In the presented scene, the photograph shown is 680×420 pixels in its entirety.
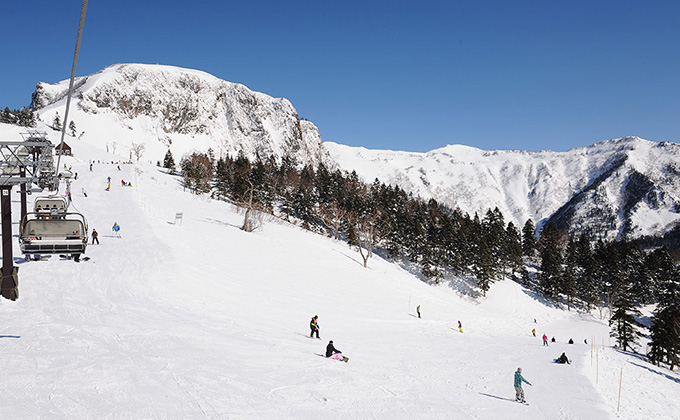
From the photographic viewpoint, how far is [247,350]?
14.0 metres

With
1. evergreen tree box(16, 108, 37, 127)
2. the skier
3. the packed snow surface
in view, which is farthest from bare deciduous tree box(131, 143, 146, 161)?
the skier

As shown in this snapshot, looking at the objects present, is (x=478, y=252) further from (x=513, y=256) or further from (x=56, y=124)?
(x=56, y=124)

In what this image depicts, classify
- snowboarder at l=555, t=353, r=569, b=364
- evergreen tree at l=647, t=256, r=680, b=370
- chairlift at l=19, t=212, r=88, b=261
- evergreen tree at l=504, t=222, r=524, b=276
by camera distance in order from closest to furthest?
chairlift at l=19, t=212, r=88, b=261 → snowboarder at l=555, t=353, r=569, b=364 → evergreen tree at l=647, t=256, r=680, b=370 → evergreen tree at l=504, t=222, r=524, b=276

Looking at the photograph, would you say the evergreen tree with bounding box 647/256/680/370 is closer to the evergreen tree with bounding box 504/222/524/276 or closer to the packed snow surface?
the packed snow surface

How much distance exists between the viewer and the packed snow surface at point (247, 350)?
943 cm

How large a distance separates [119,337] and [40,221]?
6.53m

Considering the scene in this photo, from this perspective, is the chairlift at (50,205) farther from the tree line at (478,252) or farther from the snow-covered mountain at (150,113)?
the snow-covered mountain at (150,113)

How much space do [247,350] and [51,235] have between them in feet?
30.8

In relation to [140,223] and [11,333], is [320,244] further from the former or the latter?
[11,333]

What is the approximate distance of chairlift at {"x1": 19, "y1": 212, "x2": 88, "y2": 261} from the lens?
14764mm

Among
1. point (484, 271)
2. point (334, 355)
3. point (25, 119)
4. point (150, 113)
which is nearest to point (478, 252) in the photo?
point (484, 271)

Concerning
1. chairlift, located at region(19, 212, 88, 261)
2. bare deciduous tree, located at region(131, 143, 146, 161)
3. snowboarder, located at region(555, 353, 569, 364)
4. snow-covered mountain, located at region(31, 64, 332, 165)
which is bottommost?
snowboarder, located at region(555, 353, 569, 364)

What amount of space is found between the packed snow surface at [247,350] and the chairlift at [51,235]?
2662mm

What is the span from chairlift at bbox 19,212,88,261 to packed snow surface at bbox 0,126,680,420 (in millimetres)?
2662
